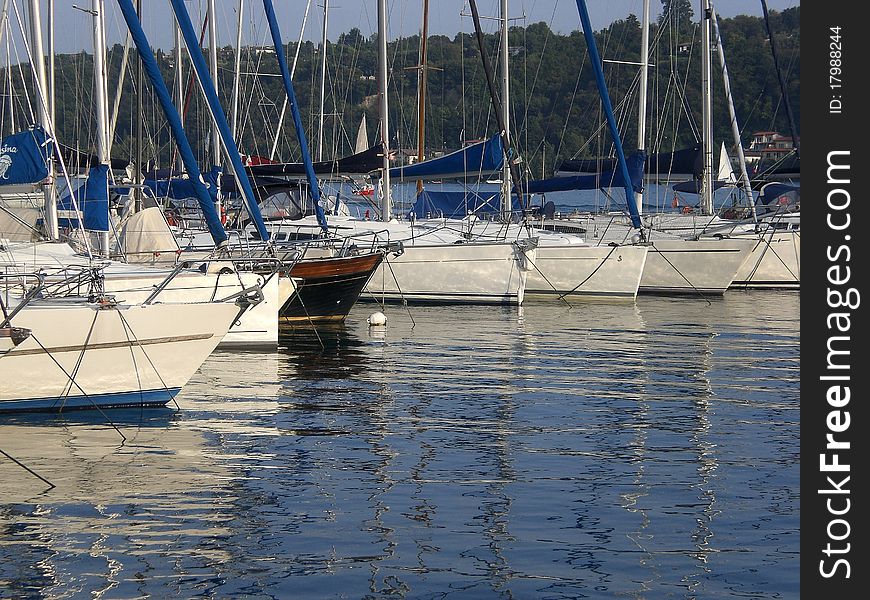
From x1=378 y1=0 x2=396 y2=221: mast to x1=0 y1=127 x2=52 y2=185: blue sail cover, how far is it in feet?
41.3

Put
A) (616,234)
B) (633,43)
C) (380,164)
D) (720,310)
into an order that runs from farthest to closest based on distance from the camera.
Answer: (633,43) < (616,234) < (380,164) < (720,310)

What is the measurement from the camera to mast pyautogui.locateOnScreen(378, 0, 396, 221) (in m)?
31.0

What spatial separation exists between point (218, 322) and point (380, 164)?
1647cm

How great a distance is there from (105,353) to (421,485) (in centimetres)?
468

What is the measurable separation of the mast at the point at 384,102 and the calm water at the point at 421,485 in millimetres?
11734

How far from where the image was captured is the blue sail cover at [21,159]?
1914 cm

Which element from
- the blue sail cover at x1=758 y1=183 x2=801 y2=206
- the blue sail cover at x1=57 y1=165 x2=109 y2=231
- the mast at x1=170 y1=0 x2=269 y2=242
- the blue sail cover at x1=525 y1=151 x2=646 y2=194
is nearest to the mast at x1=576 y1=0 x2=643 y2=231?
the blue sail cover at x1=525 y1=151 x2=646 y2=194

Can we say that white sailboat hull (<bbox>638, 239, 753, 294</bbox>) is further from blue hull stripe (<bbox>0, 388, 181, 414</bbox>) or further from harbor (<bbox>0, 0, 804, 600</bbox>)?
blue hull stripe (<bbox>0, 388, 181, 414</bbox>)

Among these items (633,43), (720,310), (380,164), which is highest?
(633,43)

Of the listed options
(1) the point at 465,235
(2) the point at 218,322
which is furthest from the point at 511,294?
(2) the point at 218,322

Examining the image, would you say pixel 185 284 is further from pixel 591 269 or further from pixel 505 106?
pixel 505 106

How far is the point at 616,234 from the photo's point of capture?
35.0 meters

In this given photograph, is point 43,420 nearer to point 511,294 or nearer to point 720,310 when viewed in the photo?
point 511,294

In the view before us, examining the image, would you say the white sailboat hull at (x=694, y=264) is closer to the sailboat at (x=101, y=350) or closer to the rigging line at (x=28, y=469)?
the sailboat at (x=101, y=350)
